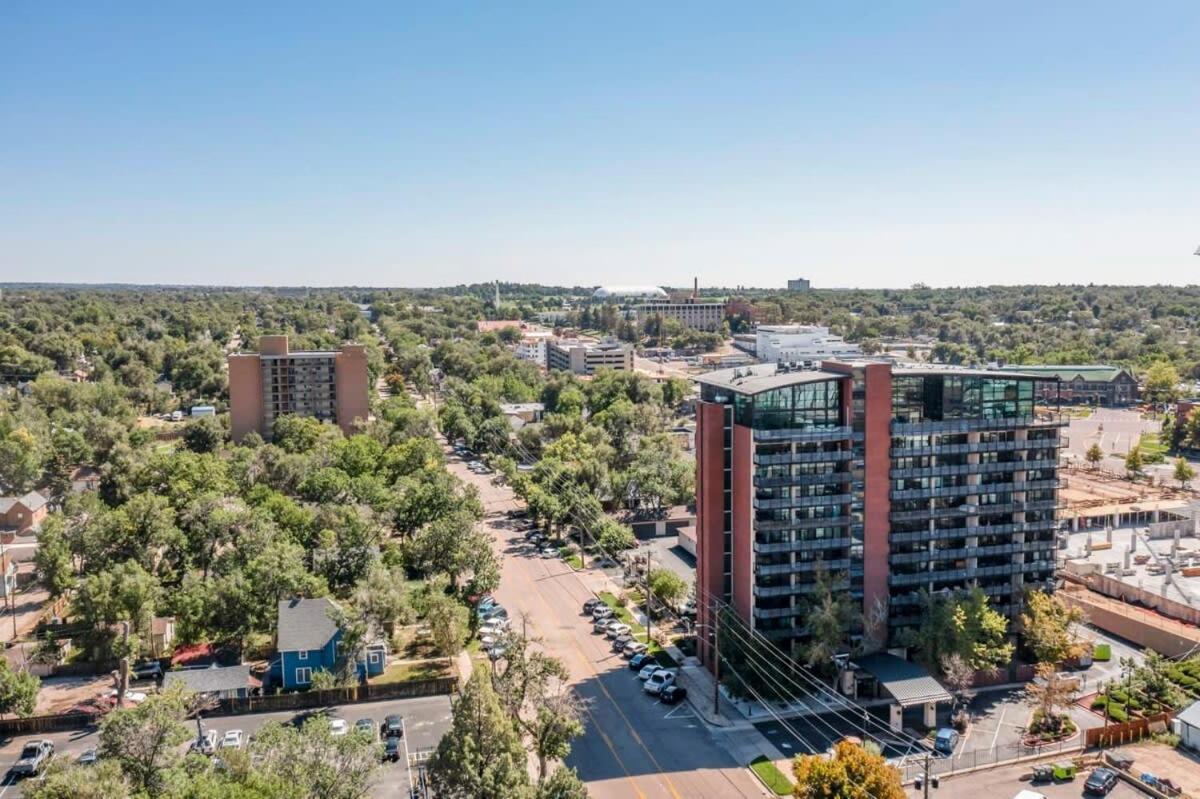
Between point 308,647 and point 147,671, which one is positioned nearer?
point 308,647

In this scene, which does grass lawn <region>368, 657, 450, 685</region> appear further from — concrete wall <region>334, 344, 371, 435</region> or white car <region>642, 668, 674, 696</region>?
concrete wall <region>334, 344, 371, 435</region>

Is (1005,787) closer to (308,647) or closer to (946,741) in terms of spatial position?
(946,741)

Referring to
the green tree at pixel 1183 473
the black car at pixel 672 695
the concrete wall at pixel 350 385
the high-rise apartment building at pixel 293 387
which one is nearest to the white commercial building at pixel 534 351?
the concrete wall at pixel 350 385

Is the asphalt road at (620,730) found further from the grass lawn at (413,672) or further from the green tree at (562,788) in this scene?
the green tree at (562,788)

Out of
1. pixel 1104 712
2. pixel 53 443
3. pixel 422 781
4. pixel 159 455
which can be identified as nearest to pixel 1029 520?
pixel 1104 712

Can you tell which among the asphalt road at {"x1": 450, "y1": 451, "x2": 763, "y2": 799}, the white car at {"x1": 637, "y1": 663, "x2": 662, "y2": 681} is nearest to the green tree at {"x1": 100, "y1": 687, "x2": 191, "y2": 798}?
the asphalt road at {"x1": 450, "y1": 451, "x2": 763, "y2": 799}

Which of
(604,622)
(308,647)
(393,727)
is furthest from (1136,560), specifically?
(308,647)
